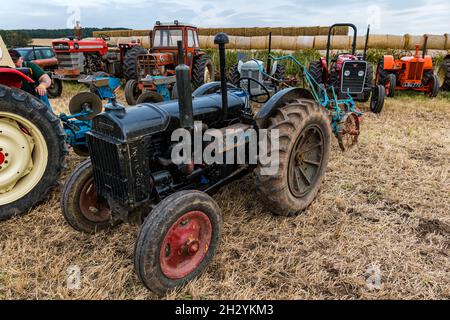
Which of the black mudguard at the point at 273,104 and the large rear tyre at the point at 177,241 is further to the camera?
the black mudguard at the point at 273,104

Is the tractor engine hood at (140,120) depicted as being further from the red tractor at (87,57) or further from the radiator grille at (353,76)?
the red tractor at (87,57)

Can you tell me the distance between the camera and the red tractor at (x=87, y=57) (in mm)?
11042

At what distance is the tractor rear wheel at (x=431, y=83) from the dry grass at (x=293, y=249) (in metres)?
6.44

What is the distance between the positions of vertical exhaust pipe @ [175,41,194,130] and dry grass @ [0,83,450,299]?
46.7 inches

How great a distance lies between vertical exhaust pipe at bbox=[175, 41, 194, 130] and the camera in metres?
2.15

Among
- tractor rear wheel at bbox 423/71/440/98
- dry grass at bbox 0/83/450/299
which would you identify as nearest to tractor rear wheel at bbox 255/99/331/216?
dry grass at bbox 0/83/450/299

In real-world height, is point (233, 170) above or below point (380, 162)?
above

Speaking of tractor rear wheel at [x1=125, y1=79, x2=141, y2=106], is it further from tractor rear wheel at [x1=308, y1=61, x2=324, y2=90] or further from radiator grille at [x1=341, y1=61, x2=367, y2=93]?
radiator grille at [x1=341, y1=61, x2=367, y2=93]

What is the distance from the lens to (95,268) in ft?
8.51

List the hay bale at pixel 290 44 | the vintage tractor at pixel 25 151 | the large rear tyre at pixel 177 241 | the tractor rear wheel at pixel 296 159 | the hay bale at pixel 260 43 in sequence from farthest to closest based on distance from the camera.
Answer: the hay bale at pixel 260 43, the hay bale at pixel 290 44, the vintage tractor at pixel 25 151, the tractor rear wheel at pixel 296 159, the large rear tyre at pixel 177 241

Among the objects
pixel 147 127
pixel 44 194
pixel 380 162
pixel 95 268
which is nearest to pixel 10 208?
pixel 44 194

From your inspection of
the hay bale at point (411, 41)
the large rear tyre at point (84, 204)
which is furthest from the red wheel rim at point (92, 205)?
the hay bale at point (411, 41)

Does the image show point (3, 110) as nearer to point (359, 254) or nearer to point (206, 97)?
point (206, 97)
